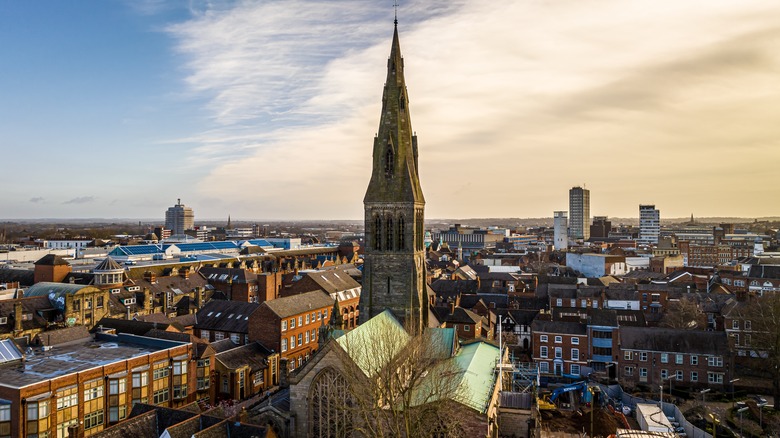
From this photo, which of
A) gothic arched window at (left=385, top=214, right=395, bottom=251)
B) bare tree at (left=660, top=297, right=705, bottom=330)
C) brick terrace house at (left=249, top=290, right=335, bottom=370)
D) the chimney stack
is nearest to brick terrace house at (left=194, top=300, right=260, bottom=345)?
brick terrace house at (left=249, top=290, right=335, bottom=370)

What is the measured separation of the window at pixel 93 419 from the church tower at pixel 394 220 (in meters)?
20.4

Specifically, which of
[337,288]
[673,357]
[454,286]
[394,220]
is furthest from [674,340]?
[337,288]

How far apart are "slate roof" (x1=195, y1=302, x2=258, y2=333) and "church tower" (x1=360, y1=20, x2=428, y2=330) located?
79.5 ft

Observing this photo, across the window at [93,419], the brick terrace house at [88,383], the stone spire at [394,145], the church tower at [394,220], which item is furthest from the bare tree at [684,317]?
the window at [93,419]

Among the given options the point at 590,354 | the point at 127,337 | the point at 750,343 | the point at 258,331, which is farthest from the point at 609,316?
the point at 127,337

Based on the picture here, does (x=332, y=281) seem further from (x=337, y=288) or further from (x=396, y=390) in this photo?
(x=396, y=390)

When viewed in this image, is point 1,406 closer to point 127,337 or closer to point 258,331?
point 127,337

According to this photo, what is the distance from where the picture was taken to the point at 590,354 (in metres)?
66.5

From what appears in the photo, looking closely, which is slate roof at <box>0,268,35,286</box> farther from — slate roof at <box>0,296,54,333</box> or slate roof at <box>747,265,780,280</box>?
slate roof at <box>747,265,780,280</box>

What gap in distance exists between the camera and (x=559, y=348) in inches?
2665

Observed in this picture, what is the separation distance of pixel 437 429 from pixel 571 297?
2510 inches

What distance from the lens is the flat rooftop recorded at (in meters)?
35.7

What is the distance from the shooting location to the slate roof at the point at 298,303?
6025cm

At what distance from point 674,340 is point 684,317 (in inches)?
490
